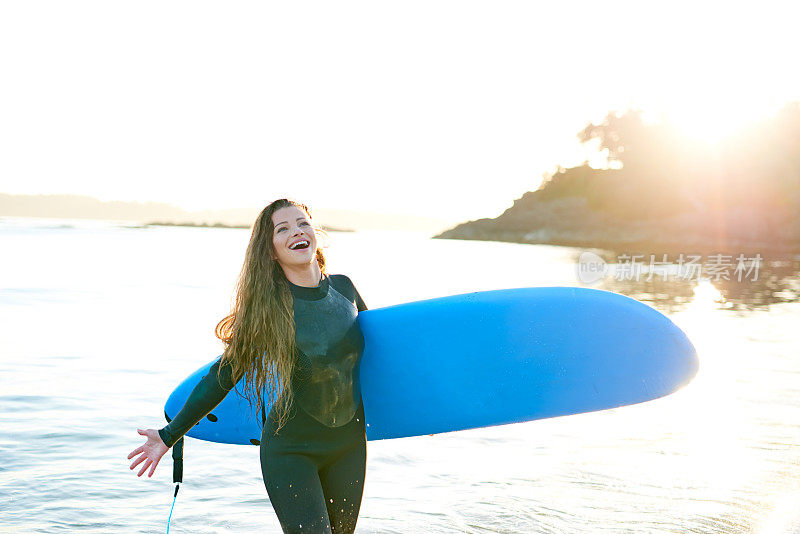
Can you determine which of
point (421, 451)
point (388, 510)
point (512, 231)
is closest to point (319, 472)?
point (388, 510)

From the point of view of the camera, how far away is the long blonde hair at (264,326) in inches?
101

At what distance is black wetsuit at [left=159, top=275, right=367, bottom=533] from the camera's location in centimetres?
253

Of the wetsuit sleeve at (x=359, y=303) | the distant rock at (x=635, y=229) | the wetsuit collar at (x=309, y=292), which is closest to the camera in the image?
the wetsuit collar at (x=309, y=292)

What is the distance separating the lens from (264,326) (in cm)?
255

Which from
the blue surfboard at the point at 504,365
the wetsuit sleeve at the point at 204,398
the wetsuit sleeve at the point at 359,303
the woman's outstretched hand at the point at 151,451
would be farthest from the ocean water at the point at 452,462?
the woman's outstretched hand at the point at 151,451

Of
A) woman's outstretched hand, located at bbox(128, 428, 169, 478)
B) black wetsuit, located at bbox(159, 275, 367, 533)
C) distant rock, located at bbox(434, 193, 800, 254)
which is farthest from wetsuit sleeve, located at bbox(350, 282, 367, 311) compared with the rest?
distant rock, located at bbox(434, 193, 800, 254)

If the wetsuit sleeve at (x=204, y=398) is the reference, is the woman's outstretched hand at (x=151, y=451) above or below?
below

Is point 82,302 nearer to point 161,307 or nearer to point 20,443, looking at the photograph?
point 161,307

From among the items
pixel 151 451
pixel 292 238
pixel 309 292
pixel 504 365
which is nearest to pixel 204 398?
pixel 151 451

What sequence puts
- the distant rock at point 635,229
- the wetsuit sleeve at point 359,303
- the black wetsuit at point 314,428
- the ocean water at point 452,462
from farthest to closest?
the distant rock at point 635,229, the ocean water at point 452,462, the wetsuit sleeve at point 359,303, the black wetsuit at point 314,428

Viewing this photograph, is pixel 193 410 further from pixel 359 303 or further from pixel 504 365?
pixel 504 365

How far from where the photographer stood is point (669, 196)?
7556 cm

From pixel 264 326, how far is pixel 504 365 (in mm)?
1427

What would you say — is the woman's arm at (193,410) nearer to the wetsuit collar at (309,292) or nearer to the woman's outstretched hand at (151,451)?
the woman's outstretched hand at (151,451)
